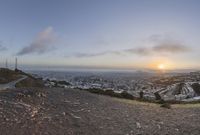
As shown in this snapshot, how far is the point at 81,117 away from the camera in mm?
14953

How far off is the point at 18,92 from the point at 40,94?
4.10ft

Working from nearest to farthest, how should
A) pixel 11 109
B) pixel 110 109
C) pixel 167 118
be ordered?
pixel 11 109, pixel 167 118, pixel 110 109

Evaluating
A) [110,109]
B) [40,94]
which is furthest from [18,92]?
[110,109]

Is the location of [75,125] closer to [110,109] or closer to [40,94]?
[110,109]

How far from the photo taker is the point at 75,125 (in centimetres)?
1355

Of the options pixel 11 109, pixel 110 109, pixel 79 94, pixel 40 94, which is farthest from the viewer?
pixel 79 94

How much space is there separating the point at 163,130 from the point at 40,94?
8.14 meters

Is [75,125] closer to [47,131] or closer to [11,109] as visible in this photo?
[47,131]

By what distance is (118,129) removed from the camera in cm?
1363

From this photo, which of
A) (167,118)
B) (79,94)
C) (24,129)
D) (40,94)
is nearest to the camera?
(24,129)

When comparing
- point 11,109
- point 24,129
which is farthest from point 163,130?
point 11,109

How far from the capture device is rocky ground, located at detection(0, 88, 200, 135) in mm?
12930

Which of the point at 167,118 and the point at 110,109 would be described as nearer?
the point at 167,118

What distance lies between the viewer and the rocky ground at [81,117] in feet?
42.4
